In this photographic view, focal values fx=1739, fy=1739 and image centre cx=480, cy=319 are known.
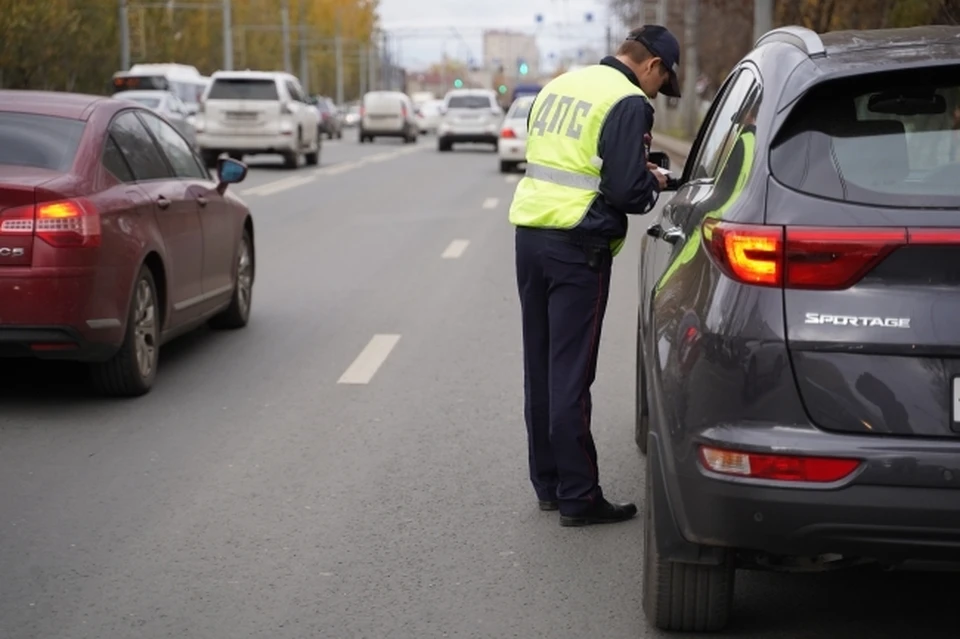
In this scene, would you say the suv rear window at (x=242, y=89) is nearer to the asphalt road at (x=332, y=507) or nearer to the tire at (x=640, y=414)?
the asphalt road at (x=332, y=507)

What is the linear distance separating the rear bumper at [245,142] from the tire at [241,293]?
2330 centimetres

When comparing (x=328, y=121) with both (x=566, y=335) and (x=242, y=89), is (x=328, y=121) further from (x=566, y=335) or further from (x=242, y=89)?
(x=566, y=335)

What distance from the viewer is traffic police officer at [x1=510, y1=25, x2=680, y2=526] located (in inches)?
233

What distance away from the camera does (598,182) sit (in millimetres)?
6047

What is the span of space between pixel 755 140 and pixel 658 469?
0.94 metres

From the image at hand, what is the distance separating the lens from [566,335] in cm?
620

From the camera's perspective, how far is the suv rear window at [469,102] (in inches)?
1825

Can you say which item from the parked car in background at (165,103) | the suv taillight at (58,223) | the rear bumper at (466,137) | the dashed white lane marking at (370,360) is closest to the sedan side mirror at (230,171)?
the dashed white lane marking at (370,360)

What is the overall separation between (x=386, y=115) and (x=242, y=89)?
21476mm

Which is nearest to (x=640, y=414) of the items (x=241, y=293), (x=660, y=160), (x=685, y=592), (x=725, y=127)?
(x=660, y=160)

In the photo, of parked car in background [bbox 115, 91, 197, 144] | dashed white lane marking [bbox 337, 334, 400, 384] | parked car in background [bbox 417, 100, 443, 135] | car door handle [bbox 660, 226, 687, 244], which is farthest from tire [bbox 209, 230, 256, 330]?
parked car in background [bbox 417, 100, 443, 135]

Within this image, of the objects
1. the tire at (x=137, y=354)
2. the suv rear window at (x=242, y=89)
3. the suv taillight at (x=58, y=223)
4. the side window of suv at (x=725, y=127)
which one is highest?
the side window of suv at (x=725, y=127)

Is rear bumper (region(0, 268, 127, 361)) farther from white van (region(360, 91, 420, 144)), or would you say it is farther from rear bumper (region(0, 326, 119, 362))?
white van (region(360, 91, 420, 144))

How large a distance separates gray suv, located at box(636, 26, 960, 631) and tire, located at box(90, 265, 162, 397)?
178 inches
